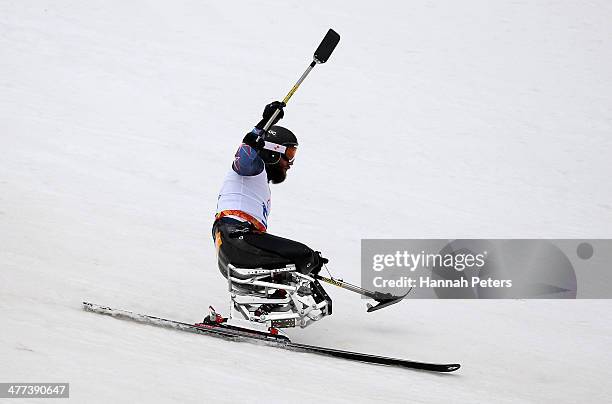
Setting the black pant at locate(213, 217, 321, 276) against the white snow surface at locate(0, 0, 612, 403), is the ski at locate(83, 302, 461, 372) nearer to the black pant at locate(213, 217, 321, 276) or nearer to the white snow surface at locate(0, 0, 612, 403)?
the white snow surface at locate(0, 0, 612, 403)

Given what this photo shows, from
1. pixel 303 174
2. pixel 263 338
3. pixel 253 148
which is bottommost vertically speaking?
pixel 263 338

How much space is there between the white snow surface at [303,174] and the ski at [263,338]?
15 centimetres

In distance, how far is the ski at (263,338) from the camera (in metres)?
8.18

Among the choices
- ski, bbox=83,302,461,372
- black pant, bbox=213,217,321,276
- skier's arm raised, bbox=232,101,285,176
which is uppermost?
skier's arm raised, bbox=232,101,285,176

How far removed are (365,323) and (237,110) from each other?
9.64 metres

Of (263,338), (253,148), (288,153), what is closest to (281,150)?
(288,153)

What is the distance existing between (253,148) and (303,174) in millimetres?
7631

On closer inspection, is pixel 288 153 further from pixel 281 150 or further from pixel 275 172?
pixel 275 172

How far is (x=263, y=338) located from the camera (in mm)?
8398

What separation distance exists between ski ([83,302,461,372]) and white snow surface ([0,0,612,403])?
0.15m

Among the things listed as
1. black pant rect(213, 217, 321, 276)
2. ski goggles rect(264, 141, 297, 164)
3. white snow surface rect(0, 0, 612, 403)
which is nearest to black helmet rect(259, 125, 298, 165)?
ski goggles rect(264, 141, 297, 164)

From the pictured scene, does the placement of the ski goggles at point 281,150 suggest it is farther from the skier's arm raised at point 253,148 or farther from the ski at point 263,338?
the ski at point 263,338

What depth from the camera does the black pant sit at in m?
8.60

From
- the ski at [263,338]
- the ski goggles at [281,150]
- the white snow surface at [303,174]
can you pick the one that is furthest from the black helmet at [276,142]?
the white snow surface at [303,174]
